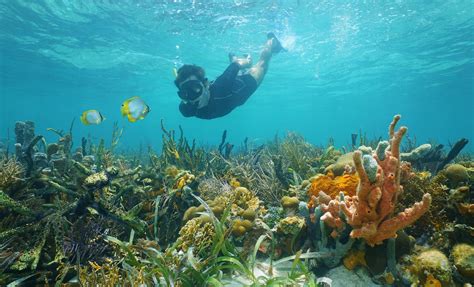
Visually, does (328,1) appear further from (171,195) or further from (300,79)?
(300,79)

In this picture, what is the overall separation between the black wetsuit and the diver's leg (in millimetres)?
1830

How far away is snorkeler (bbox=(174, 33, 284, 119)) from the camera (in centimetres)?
680

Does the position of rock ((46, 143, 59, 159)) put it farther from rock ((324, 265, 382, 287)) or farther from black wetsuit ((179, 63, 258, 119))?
rock ((324, 265, 382, 287))

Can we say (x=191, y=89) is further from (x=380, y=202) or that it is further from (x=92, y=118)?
(x=380, y=202)

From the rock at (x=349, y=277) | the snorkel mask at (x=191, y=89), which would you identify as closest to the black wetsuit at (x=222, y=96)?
the snorkel mask at (x=191, y=89)

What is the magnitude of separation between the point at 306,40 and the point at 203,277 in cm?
2184

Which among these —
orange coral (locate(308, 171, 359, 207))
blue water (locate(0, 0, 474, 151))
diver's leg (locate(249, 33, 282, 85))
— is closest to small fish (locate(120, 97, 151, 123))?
orange coral (locate(308, 171, 359, 207))

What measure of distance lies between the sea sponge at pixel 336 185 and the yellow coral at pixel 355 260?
0.74m

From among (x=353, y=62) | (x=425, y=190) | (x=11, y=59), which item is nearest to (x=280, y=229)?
(x=425, y=190)

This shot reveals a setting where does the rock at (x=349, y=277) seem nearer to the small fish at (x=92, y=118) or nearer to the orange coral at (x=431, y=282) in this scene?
the orange coral at (x=431, y=282)

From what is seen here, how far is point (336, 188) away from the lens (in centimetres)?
375

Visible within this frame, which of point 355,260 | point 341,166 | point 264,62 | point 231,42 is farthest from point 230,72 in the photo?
point 231,42

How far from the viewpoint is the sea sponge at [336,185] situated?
12.0 feet

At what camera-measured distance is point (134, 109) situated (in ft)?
18.2
